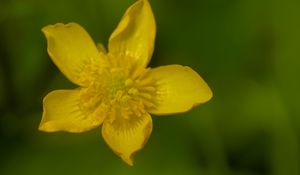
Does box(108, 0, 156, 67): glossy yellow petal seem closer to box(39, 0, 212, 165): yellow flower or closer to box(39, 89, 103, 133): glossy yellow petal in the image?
box(39, 0, 212, 165): yellow flower

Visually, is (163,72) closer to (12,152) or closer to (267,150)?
(267,150)

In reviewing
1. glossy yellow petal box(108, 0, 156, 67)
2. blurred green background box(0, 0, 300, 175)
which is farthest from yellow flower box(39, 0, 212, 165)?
blurred green background box(0, 0, 300, 175)

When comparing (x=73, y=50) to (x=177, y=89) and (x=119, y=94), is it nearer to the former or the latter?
(x=119, y=94)

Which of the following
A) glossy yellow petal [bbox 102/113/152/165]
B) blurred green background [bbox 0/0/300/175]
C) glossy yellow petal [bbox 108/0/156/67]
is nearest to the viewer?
glossy yellow petal [bbox 102/113/152/165]

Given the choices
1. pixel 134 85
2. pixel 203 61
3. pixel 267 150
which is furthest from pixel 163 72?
pixel 267 150

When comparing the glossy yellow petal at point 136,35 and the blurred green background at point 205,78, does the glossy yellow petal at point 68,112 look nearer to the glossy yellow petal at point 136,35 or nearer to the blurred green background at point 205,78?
the glossy yellow petal at point 136,35

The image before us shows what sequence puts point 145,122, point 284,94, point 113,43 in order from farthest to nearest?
point 284,94
point 113,43
point 145,122
